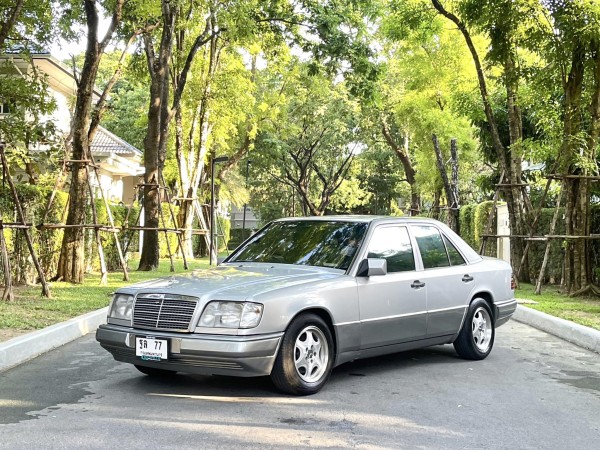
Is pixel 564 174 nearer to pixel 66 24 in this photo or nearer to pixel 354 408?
pixel 354 408

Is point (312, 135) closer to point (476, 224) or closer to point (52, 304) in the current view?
point (476, 224)

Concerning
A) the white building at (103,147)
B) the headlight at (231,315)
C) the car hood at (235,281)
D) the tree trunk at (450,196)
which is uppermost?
the white building at (103,147)

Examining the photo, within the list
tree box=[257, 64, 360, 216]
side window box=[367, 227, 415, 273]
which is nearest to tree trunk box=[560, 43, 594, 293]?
side window box=[367, 227, 415, 273]

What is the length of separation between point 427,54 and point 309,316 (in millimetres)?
23776

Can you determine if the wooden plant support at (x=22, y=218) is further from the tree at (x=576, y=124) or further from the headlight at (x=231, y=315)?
the tree at (x=576, y=124)

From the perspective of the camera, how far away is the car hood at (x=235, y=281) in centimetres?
598

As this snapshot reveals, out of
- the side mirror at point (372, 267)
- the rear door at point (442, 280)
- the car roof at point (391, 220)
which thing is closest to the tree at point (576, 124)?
the car roof at point (391, 220)

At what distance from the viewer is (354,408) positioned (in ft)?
19.2

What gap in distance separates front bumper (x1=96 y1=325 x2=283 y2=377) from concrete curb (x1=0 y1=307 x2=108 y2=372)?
234cm

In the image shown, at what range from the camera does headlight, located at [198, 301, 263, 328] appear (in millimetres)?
5812

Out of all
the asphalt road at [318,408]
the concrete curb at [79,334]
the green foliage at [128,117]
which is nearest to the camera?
the asphalt road at [318,408]

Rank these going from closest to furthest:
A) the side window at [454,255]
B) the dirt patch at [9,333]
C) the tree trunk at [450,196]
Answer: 1. the side window at [454,255]
2. the dirt patch at [9,333]
3. the tree trunk at [450,196]

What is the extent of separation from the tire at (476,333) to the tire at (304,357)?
2.27 metres

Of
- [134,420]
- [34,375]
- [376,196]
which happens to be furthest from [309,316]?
[376,196]
